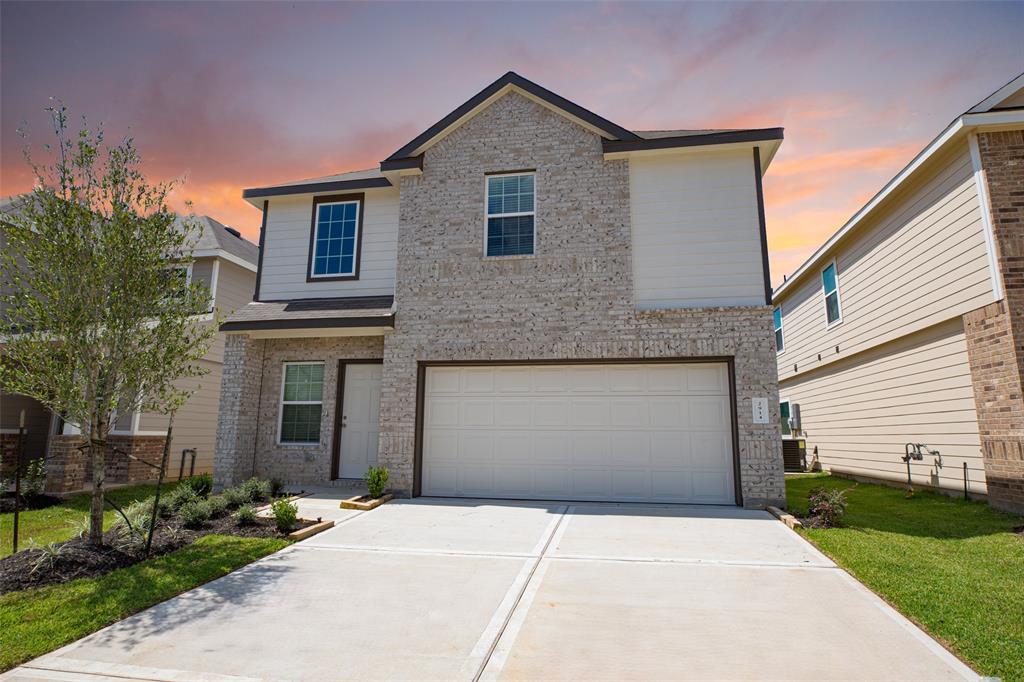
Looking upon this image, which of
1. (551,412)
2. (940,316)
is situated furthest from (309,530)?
(940,316)

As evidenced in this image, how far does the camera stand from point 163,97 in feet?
30.7

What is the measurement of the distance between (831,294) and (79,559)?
677 inches

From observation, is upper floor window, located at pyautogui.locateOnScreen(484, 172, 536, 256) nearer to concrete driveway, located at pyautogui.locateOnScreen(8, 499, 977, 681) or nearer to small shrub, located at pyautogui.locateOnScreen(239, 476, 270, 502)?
concrete driveway, located at pyautogui.locateOnScreen(8, 499, 977, 681)

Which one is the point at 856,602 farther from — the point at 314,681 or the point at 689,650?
the point at 314,681

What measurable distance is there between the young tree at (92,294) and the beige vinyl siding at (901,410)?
Result: 12.4 m

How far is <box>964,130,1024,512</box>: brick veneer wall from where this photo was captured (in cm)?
827

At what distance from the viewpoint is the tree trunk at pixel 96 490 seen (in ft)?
20.4

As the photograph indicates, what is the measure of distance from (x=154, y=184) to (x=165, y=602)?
483cm

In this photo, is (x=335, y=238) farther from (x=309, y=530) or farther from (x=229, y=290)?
(x=309, y=530)

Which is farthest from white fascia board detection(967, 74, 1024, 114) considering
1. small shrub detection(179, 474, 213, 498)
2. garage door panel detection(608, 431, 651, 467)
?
small shrub detection(179, 474, 213, 498)

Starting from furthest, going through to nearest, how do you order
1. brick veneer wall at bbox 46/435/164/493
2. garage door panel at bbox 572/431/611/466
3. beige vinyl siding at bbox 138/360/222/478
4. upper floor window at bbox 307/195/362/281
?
beige vinyl siding at bbox 138/360/222/478, upper floor window at bbox 307/195/362/281, brick veneer wall at bbox 46/435/164/493, garage door panel at bbox 572/431/611/466

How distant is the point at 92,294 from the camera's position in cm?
622

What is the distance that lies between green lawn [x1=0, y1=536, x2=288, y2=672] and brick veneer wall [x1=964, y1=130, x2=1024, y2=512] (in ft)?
35.2

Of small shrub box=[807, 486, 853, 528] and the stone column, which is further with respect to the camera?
the stone column
